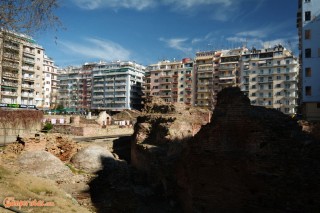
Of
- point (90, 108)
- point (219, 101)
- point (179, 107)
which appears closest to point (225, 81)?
point (90, 108)

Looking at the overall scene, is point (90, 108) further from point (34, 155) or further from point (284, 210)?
point (284, 210)

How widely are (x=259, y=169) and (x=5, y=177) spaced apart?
406 inches

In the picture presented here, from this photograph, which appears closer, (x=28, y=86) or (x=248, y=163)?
(x=248, y=163)

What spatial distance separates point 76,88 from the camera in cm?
10344

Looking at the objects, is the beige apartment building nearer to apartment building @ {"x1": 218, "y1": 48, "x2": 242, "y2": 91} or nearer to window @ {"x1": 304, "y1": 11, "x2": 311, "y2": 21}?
apartment building @ {"x1": 218, "y1": 48, "x2": 242, "y2": 91}

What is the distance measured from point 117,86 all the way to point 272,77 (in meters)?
43.8

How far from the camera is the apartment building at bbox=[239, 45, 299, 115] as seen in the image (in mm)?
68625

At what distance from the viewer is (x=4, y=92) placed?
204ft

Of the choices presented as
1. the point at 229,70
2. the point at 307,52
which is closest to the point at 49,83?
the point at 229,70

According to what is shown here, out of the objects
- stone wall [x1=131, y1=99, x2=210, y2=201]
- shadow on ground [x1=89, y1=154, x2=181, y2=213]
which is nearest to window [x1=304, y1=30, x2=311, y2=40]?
stone wall [x1=131, y1=99, x2=210, y2=201]

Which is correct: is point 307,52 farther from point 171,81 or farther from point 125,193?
point 171,81

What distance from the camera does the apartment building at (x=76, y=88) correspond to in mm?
99438

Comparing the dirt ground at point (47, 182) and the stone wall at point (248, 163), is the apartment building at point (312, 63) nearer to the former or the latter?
the dirt ground at point (47, 182)

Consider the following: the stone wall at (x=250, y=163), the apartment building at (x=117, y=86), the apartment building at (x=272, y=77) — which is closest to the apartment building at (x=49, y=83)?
the apartment building at (x=117, y=86)
